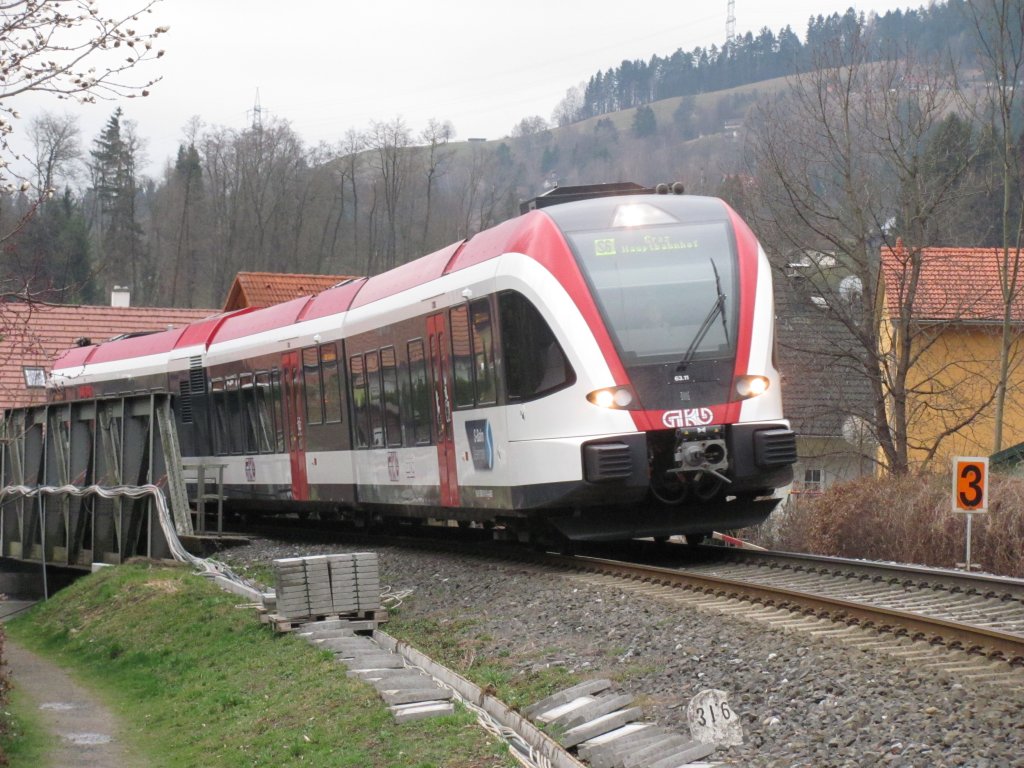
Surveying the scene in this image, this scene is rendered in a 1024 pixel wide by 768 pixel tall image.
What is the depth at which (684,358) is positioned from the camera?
508 inches

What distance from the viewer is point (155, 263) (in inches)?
2950

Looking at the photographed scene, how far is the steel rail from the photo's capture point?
7648 mm

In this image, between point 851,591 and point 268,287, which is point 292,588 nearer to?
point 851,591

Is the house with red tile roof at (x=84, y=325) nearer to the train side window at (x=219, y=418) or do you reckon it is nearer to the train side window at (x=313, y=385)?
the train side window at (x=219, y=418)

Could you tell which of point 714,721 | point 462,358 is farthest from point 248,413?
point 714,721

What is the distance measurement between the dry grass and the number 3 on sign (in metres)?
0.91

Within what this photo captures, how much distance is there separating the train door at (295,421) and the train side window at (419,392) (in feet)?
14.6

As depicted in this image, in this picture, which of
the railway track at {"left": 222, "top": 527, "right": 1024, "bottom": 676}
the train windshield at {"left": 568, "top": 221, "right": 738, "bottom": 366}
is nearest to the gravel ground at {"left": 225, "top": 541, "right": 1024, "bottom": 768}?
the railway track at {"left": 222, "top": 527, "right": 1024, "bottom": 676}

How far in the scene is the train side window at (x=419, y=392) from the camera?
625 inches

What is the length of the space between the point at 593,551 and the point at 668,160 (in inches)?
3903

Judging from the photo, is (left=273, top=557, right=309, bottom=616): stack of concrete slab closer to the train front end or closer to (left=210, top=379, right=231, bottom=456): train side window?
the train front end

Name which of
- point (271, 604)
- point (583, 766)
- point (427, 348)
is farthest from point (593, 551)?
point (583, 766)

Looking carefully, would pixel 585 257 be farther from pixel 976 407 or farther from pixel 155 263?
pixel 155 263

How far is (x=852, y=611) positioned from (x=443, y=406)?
697 centimetres
